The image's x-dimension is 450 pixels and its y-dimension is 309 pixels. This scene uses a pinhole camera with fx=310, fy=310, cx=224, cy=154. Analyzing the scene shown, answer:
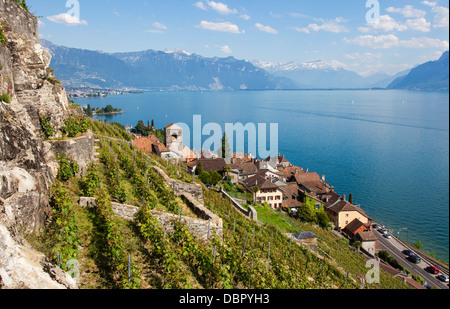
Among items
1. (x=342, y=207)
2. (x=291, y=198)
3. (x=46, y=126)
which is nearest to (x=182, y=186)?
(x=46, y=126)

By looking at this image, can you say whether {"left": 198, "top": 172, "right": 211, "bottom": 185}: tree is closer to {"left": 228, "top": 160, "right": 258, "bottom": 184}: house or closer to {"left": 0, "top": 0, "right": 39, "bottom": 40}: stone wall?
{"left": 228, "top": 160, "right": 258, "bottom": 184}: house

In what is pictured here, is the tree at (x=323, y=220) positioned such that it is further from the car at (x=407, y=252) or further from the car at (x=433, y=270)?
the car at (x=433, y=270)

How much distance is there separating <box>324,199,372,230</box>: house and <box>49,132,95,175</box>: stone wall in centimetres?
3749

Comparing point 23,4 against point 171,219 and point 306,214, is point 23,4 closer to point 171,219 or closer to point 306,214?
point 171,219

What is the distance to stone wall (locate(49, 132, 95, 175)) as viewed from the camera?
460 inches

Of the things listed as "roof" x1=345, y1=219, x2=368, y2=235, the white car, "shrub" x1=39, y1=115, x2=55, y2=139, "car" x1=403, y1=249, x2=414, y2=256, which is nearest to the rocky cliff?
"shrub" x1=39, y1=115, x2=55, y2=139

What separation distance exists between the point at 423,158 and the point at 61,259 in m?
81.4

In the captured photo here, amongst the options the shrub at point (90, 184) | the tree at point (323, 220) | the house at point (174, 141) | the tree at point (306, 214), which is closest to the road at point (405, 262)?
the tree at point (323, 220)

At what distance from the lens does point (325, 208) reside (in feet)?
153

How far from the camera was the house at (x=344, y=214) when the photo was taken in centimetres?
4269

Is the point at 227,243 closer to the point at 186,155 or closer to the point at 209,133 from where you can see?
the point at 186,155

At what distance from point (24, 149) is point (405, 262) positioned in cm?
3985

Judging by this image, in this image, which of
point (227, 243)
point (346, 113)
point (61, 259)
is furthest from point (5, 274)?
point (346, 113)

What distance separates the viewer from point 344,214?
43.1 metres
